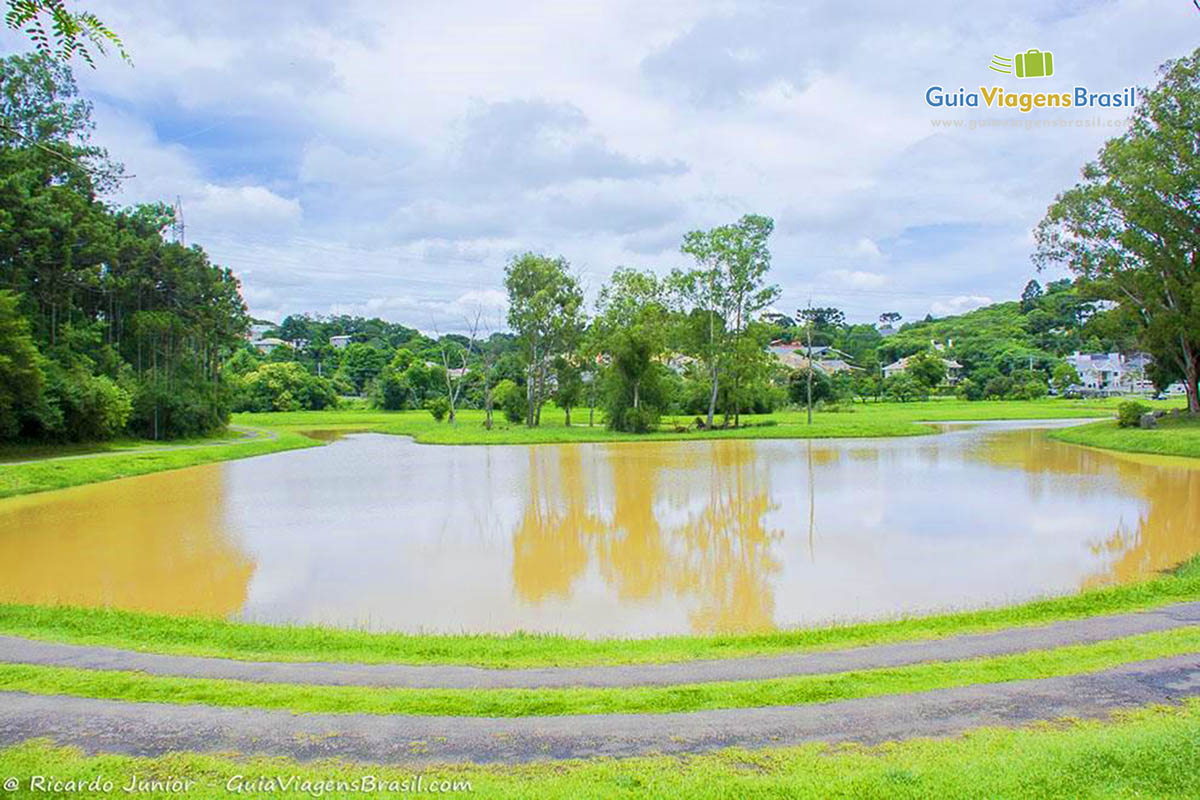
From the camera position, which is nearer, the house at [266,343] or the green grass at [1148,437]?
the green grass at [1148,437]

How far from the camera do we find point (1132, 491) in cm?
2002

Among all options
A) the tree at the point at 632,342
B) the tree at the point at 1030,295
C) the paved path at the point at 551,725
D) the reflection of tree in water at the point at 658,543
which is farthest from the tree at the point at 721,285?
the tree at the point at 1030,295

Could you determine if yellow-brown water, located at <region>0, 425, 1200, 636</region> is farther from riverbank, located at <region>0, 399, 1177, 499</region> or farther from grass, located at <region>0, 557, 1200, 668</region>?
riverbank, located at <region>0, 399, 1177, 499</region>

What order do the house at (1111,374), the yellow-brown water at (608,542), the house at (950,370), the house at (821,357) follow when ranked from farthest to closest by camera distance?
the house at (821,357) → the house at (1111,374) → the house at (950,370) → the yellow-brown water at (608,542)

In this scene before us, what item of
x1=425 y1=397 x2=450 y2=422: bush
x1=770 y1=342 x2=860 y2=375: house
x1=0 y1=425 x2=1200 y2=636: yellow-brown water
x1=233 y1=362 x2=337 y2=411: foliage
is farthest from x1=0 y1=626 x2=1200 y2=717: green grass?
x1=770 y1=342 x2=860 y2=375: house

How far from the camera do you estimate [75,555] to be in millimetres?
14766

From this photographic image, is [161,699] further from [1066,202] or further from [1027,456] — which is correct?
[1066,202]

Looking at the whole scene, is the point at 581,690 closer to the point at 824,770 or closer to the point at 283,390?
the point at 824,770

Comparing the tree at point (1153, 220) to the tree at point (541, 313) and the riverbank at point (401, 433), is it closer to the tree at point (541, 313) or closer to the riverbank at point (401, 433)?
the riverbank at point (401, 433)

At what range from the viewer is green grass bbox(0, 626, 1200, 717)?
595cm

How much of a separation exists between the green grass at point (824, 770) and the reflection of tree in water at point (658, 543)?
15.0ft

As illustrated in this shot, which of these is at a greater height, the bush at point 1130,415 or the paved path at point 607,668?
the bush at point 1130,415

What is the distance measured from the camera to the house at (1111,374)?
287 ft

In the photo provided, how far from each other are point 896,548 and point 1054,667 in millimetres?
7182
